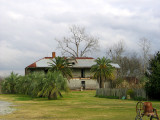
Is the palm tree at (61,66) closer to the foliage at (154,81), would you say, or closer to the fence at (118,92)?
the fence at (118,92)

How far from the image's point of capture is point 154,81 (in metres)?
27.2

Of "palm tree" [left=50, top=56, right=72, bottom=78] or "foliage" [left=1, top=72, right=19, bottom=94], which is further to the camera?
"palm tree" [left=50, top=56, right=72, bottom=78]

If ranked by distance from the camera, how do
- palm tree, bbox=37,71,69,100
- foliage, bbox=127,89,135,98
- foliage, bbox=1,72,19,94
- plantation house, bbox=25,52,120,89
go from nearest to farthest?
palm tree, bbox=37,71,69,100 < foliage, bbox=127,89,135,98 < foliage, bbox=1,72,19,94 < plantation house, bbox=25,52,120,89

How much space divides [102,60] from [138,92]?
28363 millimetres

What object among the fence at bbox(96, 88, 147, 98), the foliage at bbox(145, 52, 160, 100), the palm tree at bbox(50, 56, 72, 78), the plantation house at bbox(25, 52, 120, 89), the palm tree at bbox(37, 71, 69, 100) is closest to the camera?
the foliage at bbox(145, 52, 160, 100)

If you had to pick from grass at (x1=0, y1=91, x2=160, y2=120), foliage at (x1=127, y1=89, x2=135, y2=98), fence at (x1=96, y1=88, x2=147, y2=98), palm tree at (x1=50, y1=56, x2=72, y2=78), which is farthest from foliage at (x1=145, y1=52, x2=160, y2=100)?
palm tree at (x1=50, y1=56, x2=72, y2=78)

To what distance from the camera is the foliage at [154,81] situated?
2697 centimetres

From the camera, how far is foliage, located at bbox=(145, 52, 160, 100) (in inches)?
1062

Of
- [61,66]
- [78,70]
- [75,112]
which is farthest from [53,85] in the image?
[78,70]

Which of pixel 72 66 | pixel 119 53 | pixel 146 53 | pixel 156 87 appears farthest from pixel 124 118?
pixel 119 53

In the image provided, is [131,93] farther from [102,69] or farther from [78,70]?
[78,70]

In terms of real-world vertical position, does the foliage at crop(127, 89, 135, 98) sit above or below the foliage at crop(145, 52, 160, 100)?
below

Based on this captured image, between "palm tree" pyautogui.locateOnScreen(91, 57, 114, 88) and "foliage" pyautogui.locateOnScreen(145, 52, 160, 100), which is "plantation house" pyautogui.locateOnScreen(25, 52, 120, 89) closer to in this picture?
"palm tree" pyautogui.locateOnScreen(91, 57, 114, 88)

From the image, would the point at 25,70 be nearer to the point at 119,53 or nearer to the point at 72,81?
the point at 72,81
